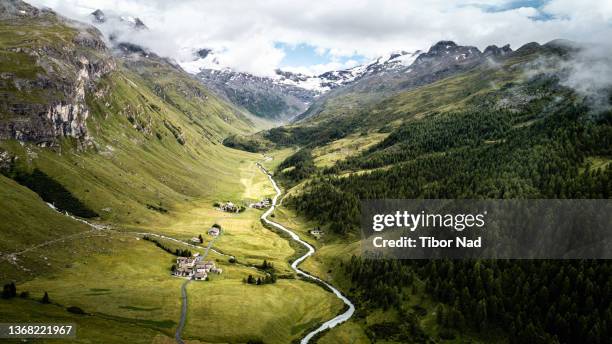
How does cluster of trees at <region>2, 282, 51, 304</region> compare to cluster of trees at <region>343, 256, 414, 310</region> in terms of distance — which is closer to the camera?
cluster of trees at <region>2, 282, 51, 304</region>

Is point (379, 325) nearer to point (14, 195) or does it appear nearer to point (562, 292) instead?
point (562, 292)

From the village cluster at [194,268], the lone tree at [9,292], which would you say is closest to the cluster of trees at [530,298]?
the village cluster at [194,268]

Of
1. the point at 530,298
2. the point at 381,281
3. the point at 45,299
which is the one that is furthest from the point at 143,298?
the point at 530,298

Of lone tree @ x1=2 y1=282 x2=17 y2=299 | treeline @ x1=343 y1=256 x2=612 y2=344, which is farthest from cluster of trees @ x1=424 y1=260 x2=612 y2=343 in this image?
lone tree @ x1=2 y1=282 x2=17 y2=299

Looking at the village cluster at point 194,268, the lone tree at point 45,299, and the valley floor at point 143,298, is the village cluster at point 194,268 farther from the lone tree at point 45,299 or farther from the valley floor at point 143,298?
the lone tree at point 45,299

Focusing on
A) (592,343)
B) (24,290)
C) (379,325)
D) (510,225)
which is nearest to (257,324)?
(379,325)

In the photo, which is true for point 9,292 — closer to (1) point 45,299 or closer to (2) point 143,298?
(1) point 45,299

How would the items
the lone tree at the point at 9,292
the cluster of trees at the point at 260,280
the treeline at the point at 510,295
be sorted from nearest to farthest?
the lone tree at the point at 9,292
the treeline at the point at 510,295
the cluster of trees at the point at 260,280

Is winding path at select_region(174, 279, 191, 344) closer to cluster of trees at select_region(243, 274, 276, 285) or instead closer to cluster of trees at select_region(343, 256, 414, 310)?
cluster of trees at select_region(243, 274, 276, 285)

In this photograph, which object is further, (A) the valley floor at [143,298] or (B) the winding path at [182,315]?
(B) the winding path at [182,315]
